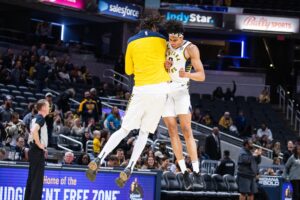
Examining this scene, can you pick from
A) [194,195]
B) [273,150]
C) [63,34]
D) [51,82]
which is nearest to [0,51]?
[51,82]

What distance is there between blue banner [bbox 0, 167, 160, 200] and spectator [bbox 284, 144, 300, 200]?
12.8ft

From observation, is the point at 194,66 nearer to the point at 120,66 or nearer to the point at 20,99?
the point at 20,99

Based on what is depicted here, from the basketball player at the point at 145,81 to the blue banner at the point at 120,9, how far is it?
69.9ft

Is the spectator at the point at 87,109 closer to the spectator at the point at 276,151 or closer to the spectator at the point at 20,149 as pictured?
the spectator at the point at 20,149

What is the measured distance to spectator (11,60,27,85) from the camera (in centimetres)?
2344

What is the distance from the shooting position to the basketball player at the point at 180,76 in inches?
372

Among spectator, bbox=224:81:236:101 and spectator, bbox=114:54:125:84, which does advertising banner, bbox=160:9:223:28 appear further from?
spectator, bbox=224:81:236:101

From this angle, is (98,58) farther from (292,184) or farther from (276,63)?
(292,184)

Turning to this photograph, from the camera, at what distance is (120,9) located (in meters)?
31.4

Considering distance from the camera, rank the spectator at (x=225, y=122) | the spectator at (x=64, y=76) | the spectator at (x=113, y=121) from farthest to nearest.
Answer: the spectator at (x=225, y=122) < the spectator at (x=64, y=76) < the spectator at (x=113, y=121)

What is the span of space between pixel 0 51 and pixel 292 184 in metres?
14.8

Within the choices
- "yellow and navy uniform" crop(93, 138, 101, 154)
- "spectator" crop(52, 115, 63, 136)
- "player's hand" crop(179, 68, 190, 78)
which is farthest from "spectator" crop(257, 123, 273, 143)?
"player's hand" crop(179, 68, 190, 78)

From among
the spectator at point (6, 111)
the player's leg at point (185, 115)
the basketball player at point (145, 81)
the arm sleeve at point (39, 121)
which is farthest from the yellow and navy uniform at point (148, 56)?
the spectator at point (6, 111)

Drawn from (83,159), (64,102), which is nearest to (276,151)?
(64,102)
